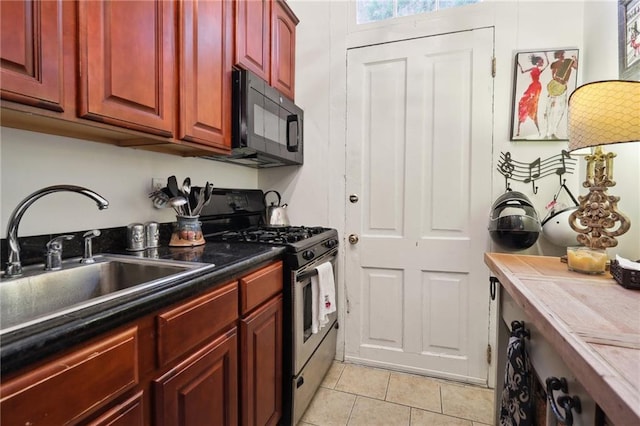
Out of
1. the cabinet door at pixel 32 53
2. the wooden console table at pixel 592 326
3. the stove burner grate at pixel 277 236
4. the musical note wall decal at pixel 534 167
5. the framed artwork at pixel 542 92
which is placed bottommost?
the wooden console table at pixel 592 326

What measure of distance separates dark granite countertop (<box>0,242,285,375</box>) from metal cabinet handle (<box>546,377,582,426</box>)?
976 mm

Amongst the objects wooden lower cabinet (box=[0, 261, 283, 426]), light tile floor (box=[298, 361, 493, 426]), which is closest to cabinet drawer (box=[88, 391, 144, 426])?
wooden lower cabinet (box=[0, 261, 283, 426])

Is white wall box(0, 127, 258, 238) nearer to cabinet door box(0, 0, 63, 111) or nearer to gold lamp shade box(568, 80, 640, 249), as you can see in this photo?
cabinet door box(0, 0, 63, 111)

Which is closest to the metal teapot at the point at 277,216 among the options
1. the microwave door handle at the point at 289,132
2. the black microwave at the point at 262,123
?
the black microwave at the point at 262,123

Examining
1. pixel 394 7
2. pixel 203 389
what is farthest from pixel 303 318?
pixel 394 7

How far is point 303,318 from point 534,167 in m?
1.64

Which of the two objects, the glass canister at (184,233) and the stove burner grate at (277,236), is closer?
the glass canister at (184,233)

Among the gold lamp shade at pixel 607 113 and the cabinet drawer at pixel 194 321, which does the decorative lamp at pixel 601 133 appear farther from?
the cabinet drawer at pixel 194 321

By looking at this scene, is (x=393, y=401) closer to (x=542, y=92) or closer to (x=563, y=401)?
(x=563, y=401)

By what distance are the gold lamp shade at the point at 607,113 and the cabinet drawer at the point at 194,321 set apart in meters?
1.40

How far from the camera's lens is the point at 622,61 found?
1297 mm

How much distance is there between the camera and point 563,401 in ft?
2.14

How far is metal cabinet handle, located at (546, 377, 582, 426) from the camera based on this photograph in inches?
24.9

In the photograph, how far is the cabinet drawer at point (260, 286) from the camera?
3.83 ft
